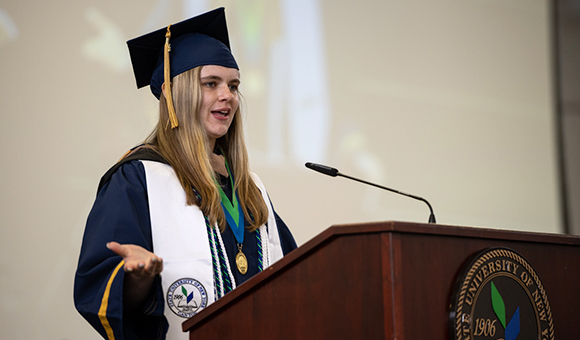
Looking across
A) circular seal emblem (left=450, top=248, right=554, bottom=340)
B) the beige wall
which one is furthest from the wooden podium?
the beige wall

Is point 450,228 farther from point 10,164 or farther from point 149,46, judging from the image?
point 10,164

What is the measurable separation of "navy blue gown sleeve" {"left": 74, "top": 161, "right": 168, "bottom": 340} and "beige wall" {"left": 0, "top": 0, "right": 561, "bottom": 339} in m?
1.30

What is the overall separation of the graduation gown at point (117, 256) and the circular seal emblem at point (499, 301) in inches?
35.7

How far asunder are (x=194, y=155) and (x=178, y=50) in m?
0.46

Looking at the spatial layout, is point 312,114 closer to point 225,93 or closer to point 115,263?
point 225,93

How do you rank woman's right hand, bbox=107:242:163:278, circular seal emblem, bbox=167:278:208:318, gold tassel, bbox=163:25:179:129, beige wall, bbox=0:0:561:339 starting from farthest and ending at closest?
beige wall, bbox=0:0:561:339, gold tassel, bbox=163:25:179:129, circular seal emblem, bbox=167:278:208:318, woman's right hand, bbox=107:242:163:278

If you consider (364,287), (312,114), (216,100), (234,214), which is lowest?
(364,287)

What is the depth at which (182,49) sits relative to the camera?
2246 millimetres

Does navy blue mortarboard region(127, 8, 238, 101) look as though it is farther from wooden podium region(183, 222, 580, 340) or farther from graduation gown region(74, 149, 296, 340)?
wooden podium region(183, 222, 580, 340)

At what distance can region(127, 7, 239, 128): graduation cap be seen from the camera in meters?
2.21

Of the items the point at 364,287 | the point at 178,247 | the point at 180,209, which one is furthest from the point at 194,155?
the point at 364,287

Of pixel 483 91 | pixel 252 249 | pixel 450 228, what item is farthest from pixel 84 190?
pixel 483 91

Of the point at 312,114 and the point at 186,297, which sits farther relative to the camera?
the point at 312,114

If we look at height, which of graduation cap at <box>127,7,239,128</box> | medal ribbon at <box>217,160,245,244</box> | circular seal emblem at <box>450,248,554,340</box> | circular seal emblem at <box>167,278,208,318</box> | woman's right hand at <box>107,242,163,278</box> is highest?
graduation cap at <box>127,7,239,128</box>
